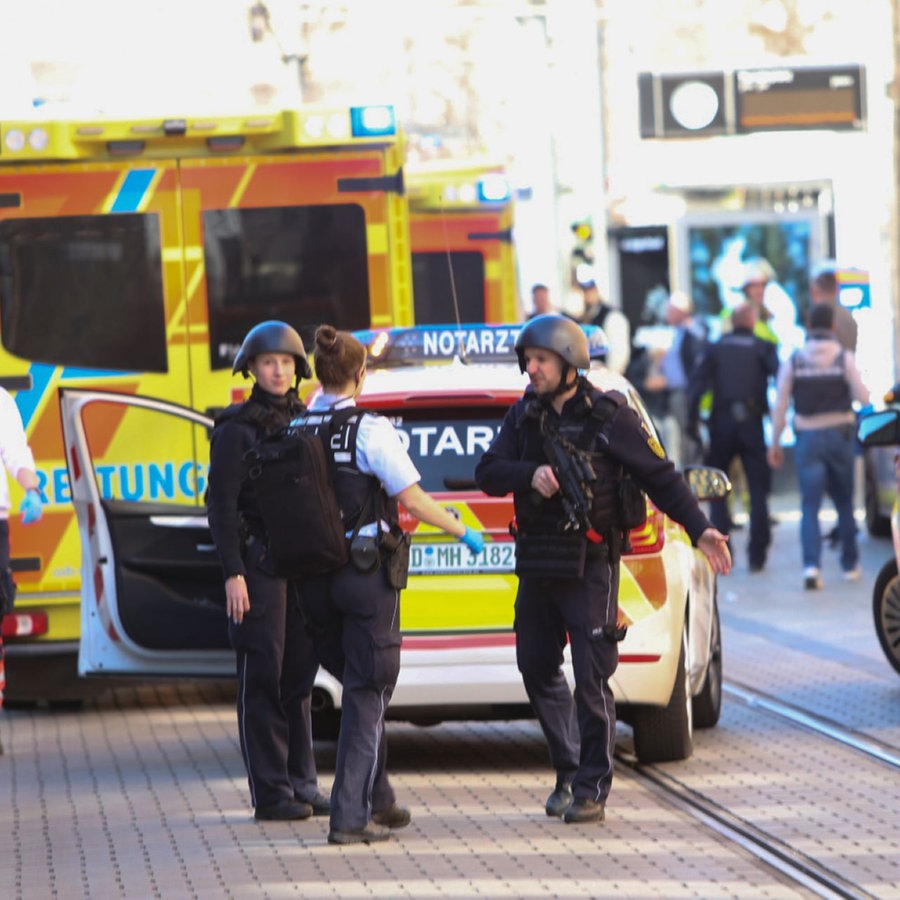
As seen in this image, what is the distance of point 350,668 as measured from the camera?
7.90m

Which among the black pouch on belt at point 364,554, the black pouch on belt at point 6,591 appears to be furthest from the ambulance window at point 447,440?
the black pouch on belt at point 6,591

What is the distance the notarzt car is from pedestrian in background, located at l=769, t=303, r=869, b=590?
5994mm

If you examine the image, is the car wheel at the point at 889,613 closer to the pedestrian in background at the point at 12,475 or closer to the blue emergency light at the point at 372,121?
the blue emergency light at the point at 372,121

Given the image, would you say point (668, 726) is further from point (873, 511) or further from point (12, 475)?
point (873, 511)

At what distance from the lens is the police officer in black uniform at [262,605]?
27.3ft

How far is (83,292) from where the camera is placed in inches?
483

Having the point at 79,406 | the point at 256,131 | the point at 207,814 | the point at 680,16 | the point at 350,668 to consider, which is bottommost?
the point at 207,814

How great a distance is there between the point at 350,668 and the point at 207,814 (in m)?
Result: 1.13

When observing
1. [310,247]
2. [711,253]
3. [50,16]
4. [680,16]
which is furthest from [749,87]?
[680,16]

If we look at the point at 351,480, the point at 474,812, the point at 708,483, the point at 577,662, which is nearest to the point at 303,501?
the point at 351,480

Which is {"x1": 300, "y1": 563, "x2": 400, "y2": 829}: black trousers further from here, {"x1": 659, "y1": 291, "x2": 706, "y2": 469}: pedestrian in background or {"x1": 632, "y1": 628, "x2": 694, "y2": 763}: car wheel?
{"x1": 659, "y1": 291, "x2": 706, "y2": 469}: pedestrian in background

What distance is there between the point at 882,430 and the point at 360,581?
3.55 m

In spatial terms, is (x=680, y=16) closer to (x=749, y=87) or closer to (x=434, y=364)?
(x=749, y=87)

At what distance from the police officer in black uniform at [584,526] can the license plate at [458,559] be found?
679 mm
